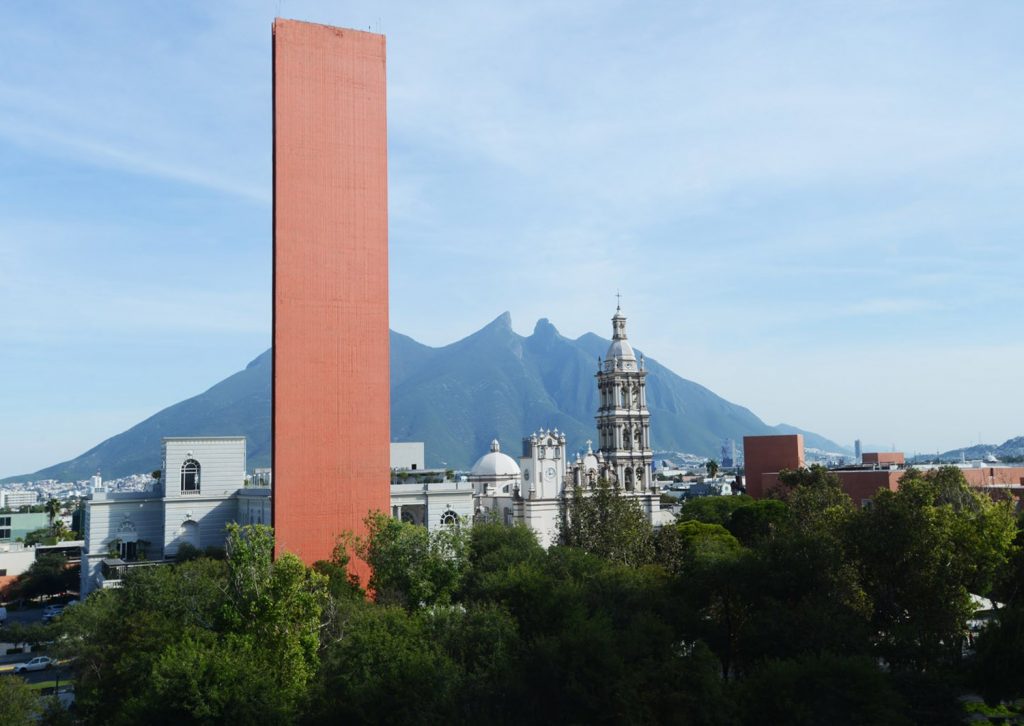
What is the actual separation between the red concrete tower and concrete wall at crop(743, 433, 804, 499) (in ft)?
172

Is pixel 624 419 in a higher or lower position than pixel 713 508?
higher

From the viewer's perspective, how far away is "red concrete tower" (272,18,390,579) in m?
33.0

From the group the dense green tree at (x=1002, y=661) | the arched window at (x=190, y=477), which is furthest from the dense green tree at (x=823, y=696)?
the arched window at (x=190, y=477)

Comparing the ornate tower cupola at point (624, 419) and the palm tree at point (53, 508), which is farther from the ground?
the ornate tower cupola at point (624, 419)

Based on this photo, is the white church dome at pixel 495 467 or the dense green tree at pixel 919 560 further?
the white church dome at pixel 495 467

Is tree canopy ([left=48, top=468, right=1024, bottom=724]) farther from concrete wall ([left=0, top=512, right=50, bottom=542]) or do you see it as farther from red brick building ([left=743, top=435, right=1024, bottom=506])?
concrete wall ([left=0, top=512, right=50, bottom=542])

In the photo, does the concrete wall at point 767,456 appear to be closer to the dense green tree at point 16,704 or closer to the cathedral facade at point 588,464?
the cathedral facade at point 588,464

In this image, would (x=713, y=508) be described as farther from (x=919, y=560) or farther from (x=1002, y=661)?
(x=1002, y=661)

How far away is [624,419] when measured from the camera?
63.9m

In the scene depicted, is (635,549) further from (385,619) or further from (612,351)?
(612,351)

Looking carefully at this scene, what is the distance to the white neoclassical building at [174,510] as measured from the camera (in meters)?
49.5

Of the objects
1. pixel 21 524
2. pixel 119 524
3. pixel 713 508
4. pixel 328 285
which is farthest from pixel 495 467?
pixel 21 524

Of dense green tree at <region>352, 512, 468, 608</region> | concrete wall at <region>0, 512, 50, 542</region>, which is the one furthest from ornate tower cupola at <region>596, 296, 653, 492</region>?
concrete wall at <region>0, 512, 50, 542</region>

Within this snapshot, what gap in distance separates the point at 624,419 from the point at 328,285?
34.6 meters
